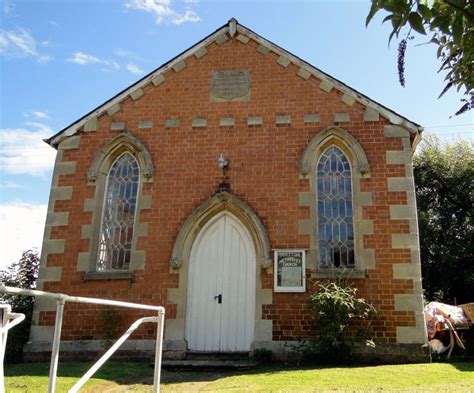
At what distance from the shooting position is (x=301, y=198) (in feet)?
33.4

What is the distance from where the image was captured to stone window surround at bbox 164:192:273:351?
952cm

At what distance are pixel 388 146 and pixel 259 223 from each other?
128 inches

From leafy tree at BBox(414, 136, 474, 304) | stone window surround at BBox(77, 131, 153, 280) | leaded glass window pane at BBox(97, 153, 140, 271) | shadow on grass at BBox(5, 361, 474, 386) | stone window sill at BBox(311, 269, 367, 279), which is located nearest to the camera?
shadow on grass at BBox(5, 361, 474, 386)

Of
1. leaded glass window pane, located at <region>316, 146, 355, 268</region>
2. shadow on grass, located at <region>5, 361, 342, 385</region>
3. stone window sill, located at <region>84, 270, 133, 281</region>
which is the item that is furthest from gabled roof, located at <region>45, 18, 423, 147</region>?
shadow on grass, located at <region>5, 361, 342, 385</region>

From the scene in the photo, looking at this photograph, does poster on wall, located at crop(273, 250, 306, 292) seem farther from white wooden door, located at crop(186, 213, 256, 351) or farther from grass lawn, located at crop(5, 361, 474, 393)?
grass lawn, located at crop(5, 361, 474, 393)

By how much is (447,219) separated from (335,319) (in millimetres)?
11904

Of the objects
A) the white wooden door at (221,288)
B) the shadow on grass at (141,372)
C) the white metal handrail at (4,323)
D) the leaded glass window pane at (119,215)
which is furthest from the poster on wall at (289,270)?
the white metal handrail at (4,323)

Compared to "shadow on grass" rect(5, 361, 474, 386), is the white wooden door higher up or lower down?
higher up

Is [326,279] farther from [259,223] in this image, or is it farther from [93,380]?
[93,380]

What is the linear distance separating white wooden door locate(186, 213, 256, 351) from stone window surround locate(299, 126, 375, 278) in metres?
1.32

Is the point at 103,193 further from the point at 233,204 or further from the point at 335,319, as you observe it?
the point at 335,319

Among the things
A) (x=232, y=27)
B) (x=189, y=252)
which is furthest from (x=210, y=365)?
(x=232, y=27)

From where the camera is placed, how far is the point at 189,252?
1023 cm

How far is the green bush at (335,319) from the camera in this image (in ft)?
28.2
